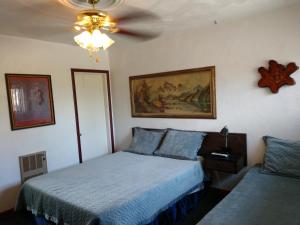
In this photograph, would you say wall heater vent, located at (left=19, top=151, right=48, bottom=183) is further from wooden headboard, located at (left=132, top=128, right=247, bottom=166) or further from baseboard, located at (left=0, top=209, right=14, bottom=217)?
wooden headboard, located at (left=132, top=128, right=247, bottom=166)

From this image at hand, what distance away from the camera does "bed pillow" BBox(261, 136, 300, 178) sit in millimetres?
2582

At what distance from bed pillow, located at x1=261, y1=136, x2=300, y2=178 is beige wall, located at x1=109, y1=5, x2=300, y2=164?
21cm

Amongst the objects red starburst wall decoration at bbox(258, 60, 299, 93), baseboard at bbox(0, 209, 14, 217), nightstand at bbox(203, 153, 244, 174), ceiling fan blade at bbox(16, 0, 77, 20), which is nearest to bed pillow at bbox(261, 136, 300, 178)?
nightstand at bbox(203, 153, 244, 174)

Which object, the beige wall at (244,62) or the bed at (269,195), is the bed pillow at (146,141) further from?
the bed at (269,195)

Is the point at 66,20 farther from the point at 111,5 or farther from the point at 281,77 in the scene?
the point at 281,77

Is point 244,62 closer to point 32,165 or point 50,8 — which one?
point 50,8

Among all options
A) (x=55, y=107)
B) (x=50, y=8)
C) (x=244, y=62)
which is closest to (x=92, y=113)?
(x=55, y=107)

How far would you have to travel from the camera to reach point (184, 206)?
9.73 feet

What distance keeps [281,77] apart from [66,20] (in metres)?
2.55

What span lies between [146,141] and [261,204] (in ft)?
6.89

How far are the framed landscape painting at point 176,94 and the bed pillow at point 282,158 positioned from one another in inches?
35.6

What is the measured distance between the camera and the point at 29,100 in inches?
136

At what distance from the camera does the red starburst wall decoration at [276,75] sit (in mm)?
2771

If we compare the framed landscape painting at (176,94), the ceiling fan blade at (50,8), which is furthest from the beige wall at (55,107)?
the ceiling fan blade at (50,8)
